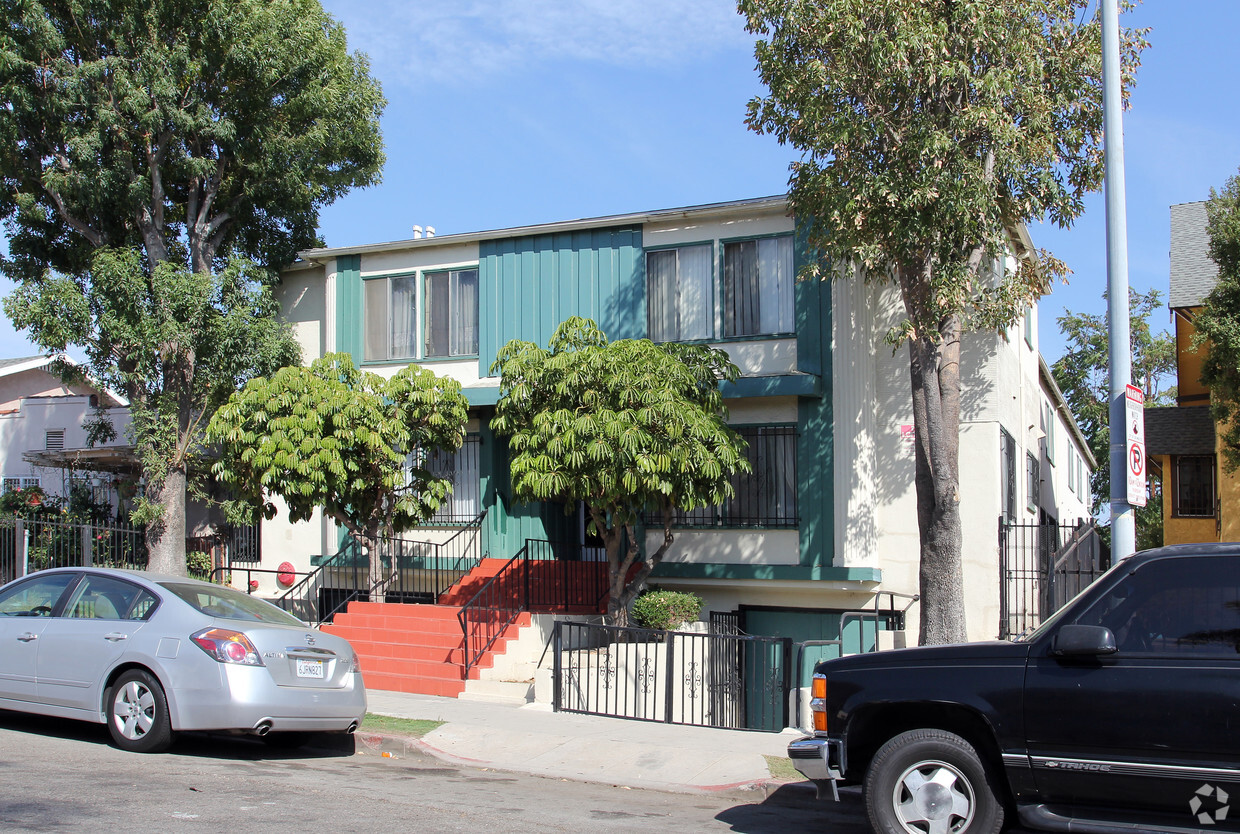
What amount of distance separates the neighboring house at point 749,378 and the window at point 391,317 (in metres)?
0.03

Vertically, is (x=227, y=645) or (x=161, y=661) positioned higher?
(x=227, y=645)

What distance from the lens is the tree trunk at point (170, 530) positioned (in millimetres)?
17375

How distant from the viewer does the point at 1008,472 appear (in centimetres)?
1669

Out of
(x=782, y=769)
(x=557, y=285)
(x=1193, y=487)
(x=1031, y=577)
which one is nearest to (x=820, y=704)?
(x=782, y=769)

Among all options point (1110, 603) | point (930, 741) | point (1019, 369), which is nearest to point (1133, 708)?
point (1110, 603)

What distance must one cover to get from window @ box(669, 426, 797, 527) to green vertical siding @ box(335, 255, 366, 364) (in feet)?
21.1

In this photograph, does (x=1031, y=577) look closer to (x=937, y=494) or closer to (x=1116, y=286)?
(x=937, y=494)

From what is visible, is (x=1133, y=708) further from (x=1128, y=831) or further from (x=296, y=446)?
(x=296, y=446)

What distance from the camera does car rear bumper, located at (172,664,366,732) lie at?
27.6 feet

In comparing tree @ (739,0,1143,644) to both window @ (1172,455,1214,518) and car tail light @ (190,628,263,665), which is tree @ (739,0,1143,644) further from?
window @ (1172,455,1214,518)

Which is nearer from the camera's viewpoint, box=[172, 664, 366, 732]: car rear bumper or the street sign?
the street sign

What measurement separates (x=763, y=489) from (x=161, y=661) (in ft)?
30.6

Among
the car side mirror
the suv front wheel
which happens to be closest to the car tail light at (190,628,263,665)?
the suv front wheel

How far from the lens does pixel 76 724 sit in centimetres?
978
